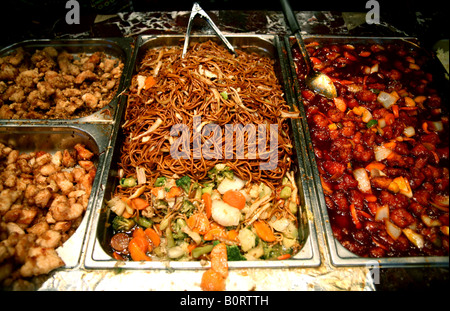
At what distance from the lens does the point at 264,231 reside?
2.51 m

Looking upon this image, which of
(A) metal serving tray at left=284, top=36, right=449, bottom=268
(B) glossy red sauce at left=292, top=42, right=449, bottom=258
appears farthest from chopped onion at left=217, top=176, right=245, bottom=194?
(B) glossy red sauce at left=292, top=42, right=449, bottom=258

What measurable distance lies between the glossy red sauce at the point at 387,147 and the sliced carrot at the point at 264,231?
61 centimetres

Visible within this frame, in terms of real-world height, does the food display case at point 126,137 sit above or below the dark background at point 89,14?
below

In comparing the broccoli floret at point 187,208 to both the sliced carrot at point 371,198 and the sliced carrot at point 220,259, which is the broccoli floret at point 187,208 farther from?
the sliced carrot at point 371,198

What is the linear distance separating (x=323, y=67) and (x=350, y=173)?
1727 millimetres

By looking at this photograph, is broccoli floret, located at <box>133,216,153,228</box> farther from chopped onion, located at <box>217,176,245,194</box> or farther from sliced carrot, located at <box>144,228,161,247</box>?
chopped onion, located at <box>217,176,245,194</box>

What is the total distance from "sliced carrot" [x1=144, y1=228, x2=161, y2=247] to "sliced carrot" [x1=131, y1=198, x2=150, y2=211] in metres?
0.25

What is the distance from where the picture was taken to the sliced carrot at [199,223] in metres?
2.46

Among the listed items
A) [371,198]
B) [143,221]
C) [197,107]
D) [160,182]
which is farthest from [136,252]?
[371,198]

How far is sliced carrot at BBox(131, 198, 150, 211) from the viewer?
8.55 ft

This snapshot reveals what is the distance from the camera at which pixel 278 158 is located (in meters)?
2.87

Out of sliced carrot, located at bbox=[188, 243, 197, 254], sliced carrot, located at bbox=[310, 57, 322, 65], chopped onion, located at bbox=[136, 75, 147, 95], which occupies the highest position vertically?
sliced carrot, located at bbox=[310, 57, 322, 65]

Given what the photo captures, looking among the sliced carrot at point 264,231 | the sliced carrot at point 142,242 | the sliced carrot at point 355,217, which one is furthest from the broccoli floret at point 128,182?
the sliced carrot at point 355,217
